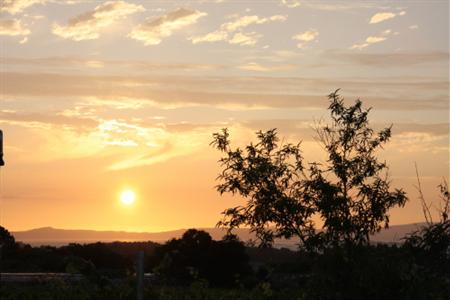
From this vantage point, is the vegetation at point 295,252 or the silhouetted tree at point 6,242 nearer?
the vegetation at point 295,252

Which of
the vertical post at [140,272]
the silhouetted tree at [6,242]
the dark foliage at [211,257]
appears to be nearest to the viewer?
the vertical post at [140,272]

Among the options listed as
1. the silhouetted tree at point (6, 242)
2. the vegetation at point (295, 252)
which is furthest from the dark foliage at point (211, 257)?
the silhouetted tree at point (6, 242)

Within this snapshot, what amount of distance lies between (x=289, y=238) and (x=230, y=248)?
8042mm

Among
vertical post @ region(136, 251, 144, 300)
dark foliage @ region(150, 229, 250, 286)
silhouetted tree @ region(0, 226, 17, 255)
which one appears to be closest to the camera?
vertical post @ region(136, 251, 144, 300)

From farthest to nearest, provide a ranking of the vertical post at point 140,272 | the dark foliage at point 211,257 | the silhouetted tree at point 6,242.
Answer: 1. the silhouetted tree at point 6,242
2. the dark foliage at point 211,257
3. the vertical post at point 140,272

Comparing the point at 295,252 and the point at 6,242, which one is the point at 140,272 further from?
the point at 6,242

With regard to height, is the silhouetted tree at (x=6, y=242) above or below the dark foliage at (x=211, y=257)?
above

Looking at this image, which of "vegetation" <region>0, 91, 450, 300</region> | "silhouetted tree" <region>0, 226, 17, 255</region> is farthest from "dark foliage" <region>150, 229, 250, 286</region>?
"silhouetted tree" <region>0, 226, 17, 255</region>

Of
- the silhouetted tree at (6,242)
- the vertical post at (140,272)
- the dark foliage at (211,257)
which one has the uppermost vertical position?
the silhouetted tree at (6,242)

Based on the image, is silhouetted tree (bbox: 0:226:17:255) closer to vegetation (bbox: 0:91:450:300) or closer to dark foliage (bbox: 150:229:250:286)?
vegetation (bbox: 0:91:450:300)

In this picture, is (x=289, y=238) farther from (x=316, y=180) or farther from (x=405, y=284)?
(x=405, y=284)

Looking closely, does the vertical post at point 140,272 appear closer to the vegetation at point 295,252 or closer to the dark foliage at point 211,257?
the vegetation at point 295,252

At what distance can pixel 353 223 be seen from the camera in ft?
99.0

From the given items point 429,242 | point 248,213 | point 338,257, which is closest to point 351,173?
point 248,213
